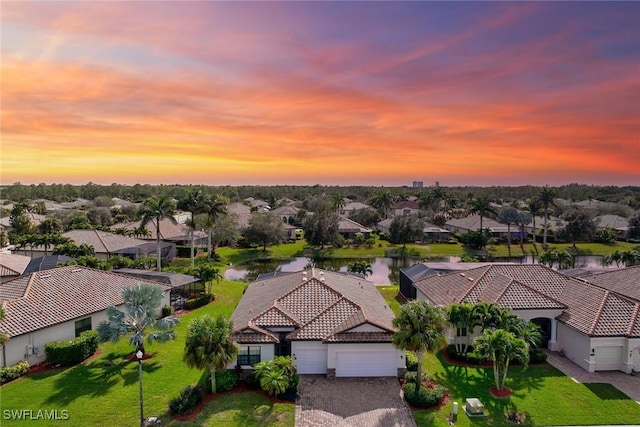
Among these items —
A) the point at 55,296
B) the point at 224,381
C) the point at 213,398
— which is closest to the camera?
the point at 213,398

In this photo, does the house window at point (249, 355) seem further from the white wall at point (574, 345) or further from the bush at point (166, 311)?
the white wall at point (574, 345)

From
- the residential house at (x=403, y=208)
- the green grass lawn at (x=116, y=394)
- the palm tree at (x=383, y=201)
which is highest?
the palm tree at (x=383, y=201)

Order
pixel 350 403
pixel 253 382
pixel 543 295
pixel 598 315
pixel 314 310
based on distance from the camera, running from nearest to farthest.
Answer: pixel 350 403, pixel 253 382, pixel 598 315, pixel 314 310, pixel 543 295

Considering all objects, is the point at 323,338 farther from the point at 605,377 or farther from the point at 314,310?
the point at 605,377

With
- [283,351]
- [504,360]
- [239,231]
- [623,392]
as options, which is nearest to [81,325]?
[283,351]

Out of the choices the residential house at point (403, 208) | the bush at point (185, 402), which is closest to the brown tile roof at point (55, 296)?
the bush at point (185, 402)

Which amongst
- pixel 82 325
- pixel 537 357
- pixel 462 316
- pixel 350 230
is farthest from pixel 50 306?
pixel 350 230

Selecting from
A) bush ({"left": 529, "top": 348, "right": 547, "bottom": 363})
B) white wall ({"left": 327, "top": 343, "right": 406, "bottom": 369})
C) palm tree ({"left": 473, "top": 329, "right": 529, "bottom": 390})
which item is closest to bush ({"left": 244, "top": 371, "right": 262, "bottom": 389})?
white wall ({"left": 327, "top": 343, "right": 406, "bottom": 369})
